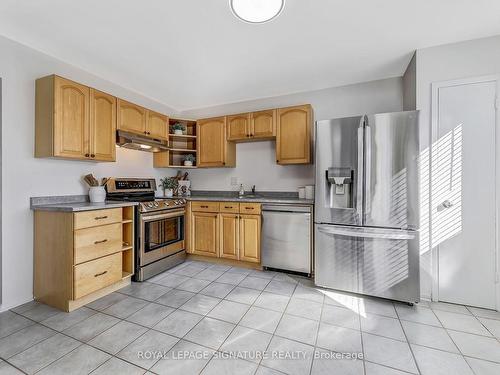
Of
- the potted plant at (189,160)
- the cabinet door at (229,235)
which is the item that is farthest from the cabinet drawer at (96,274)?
the potted plant at (189,160)

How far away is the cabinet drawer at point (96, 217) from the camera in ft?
7.05

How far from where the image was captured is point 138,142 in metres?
3.08

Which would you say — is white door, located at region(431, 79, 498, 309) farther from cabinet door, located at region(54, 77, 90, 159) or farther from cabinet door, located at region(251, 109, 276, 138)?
cabinet door, located at region(54, 77, 90, 159)

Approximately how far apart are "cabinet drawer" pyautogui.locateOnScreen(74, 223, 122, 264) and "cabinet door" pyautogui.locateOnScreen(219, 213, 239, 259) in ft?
4.14

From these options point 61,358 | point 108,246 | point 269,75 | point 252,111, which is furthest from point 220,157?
point 61,358

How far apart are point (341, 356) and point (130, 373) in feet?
4.40

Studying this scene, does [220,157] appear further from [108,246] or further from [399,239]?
[399,239]

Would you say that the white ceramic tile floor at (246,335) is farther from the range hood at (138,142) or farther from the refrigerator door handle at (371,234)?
the range hood at (138,142)

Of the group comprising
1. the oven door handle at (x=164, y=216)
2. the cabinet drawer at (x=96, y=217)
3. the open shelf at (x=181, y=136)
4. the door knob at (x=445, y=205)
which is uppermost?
the open shelf at (x=181, y=136)

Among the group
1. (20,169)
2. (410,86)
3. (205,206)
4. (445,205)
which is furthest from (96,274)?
(410,86)

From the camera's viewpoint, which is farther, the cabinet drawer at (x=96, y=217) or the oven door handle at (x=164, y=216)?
the oven door handle at (x=164, y=216)

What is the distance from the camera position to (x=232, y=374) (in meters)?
1.43

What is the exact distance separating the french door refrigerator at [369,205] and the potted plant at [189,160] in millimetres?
2211

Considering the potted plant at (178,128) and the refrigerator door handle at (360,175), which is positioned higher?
the potted plant at (178,128)
